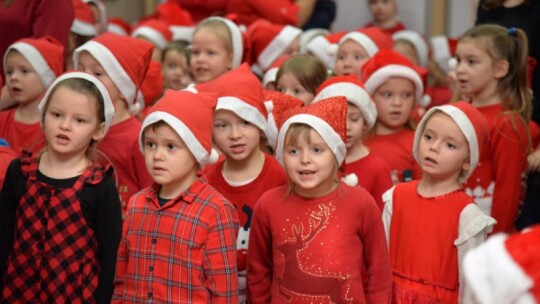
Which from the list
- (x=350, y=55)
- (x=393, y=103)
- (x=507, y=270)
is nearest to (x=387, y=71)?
(x=393, y=103)

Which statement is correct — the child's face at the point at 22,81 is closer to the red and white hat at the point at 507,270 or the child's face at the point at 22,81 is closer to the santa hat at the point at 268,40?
the santa hat at the point at 268,40

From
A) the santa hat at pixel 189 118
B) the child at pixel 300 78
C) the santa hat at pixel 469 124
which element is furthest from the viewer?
the child at pixel 300 78

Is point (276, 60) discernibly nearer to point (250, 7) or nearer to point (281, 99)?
point (250, 7)

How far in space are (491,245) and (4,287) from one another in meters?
2.14

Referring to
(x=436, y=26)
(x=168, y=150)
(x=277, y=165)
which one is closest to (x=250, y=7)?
(x=436, y=26)

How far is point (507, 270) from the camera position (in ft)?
6.25

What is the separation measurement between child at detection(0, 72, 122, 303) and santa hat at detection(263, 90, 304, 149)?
33.7 inches

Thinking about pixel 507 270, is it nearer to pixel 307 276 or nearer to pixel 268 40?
pixel 307 276

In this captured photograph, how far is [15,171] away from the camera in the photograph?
10.9ft

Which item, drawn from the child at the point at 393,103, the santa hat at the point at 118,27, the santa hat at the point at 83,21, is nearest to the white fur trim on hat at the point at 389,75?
the child at the point at 393,103

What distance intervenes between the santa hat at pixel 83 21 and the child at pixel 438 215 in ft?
9.34

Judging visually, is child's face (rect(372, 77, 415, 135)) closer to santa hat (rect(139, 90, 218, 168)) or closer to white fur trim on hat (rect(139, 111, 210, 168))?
santa hat (rect(139, 90, 218, 168))

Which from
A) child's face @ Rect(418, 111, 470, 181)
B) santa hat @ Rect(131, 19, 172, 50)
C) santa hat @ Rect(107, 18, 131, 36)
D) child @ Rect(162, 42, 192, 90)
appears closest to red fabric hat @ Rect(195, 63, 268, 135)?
child's face @ Rect(418, 111, 470, 181)

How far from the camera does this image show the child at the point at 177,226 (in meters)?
3.10
